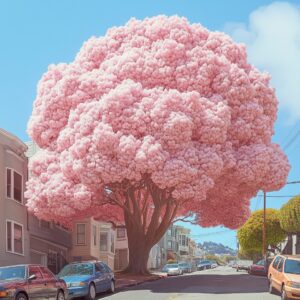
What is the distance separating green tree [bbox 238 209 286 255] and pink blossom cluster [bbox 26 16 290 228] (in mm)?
37546

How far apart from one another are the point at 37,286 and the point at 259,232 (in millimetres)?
64280

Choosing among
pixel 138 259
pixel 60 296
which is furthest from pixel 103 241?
pixel 60 296

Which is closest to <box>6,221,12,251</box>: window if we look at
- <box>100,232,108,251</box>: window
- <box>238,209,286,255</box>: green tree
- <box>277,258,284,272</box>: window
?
<box>277,258,284,272</box>: window

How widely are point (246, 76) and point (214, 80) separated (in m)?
1.91

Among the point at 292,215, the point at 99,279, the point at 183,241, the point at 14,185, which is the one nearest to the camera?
the point at 99,279

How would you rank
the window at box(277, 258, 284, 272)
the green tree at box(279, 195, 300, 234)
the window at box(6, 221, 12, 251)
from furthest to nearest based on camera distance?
the green tree at box(279, 195, 300, 234), the window at box(6, 221, 12, 251), the window at box(277, 258, 284, 272)

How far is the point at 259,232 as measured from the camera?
264 feet

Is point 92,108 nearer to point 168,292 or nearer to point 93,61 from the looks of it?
point 93,61

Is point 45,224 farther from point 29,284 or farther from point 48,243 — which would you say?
point 29,284

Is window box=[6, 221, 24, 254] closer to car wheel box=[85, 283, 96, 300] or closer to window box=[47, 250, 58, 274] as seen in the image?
window box=[47, 250, 58, 274]

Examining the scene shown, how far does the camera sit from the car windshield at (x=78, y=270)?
81.6 feet

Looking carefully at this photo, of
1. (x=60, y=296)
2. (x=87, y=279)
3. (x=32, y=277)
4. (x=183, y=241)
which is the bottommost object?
(x=183, y=241)

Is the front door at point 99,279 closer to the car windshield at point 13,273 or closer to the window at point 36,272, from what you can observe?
the window at point 36,272

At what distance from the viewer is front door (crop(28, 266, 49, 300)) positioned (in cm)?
1841
